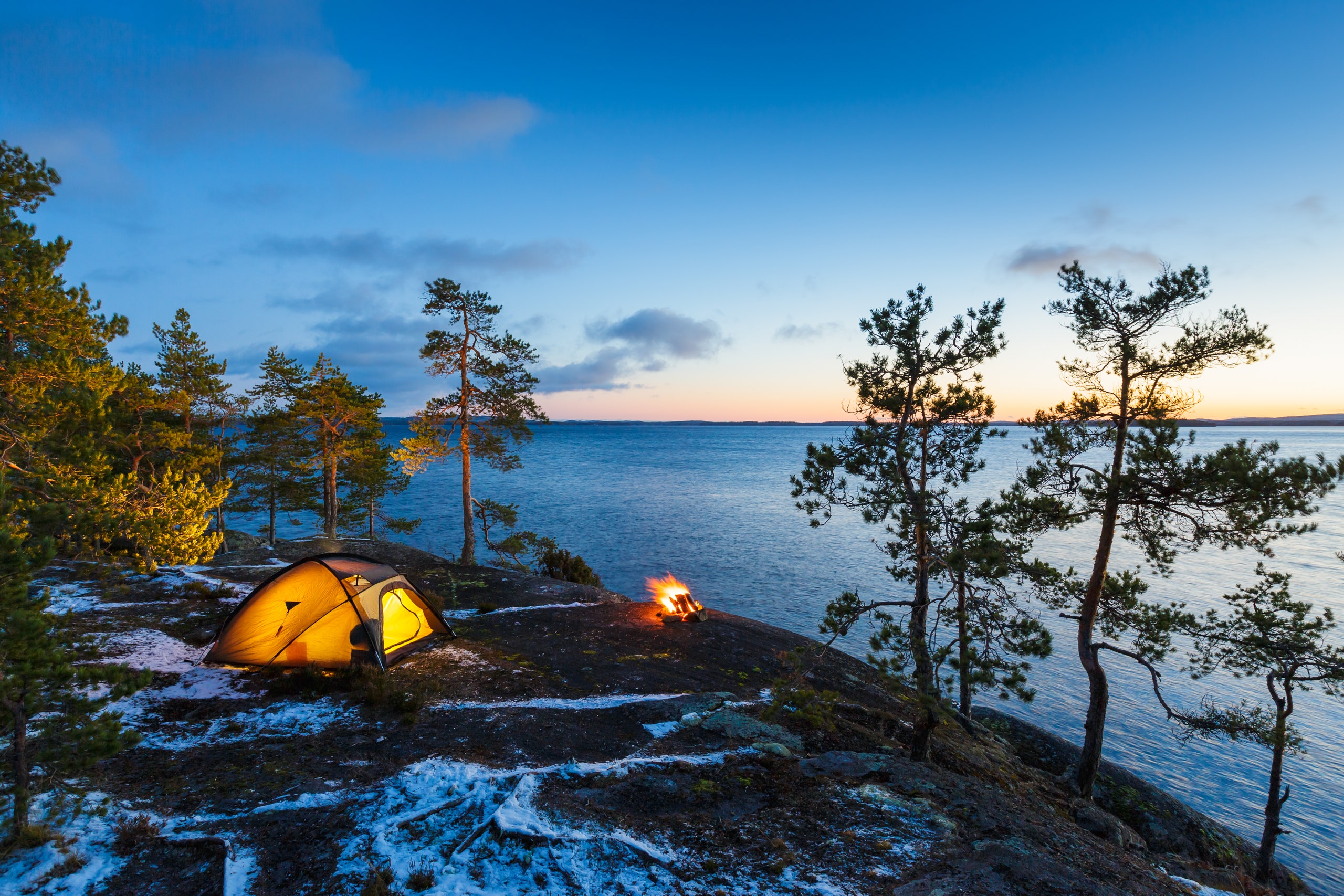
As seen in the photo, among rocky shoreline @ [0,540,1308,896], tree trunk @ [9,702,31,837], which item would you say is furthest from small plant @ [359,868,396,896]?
tree trunk @ [9,702,31,837]

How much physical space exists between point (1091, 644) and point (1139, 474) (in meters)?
4.76

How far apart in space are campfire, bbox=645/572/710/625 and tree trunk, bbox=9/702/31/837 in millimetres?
13131

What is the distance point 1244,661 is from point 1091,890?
38.2ft

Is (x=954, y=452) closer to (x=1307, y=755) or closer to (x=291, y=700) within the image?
(x=291, y=700)

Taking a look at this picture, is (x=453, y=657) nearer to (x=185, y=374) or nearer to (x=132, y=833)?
(x=132, y=833)

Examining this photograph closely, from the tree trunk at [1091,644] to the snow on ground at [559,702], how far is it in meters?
10.6

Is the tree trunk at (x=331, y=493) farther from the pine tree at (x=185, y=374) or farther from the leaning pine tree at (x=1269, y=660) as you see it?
the leaning pine tree at (x=1269, y=660)

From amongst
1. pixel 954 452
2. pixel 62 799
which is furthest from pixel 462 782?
pixel 954 452

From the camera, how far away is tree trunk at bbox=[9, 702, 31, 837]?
5.50 meters

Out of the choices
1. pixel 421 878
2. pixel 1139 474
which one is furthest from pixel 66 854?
pixel 1139 474

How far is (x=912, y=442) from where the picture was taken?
38.8ft

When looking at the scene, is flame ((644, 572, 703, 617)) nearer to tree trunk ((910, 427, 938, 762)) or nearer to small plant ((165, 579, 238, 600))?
tree trunk ((910, 427, 938, 762))

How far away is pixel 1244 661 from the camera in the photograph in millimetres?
12961

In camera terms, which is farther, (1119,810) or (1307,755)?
(1307,755)
